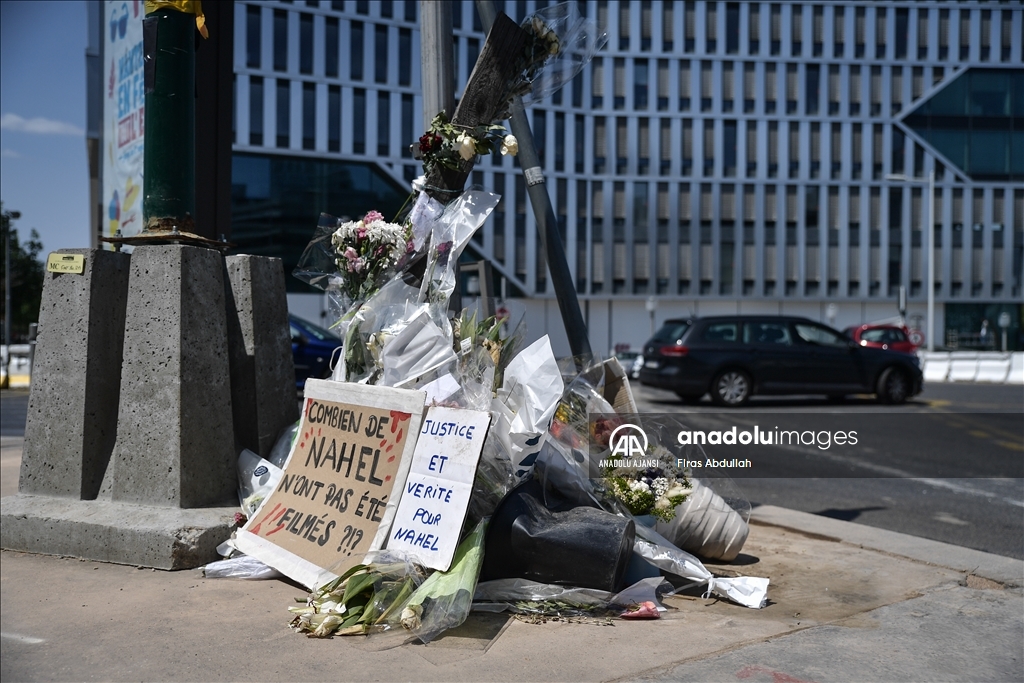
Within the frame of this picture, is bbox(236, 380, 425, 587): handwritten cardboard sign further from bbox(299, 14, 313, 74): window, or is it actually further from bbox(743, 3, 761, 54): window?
bbox(743, 3, 761, 54): window

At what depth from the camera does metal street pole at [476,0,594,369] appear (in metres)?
5.51

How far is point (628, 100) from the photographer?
49031 millimetres

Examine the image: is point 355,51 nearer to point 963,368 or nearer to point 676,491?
point 963,368

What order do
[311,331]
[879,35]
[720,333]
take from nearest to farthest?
[311,331], [720,333], [879,35]

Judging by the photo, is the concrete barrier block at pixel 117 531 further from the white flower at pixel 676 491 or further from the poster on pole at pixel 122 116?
the poster on pole at pixel 122 116

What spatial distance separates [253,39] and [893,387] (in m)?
35.9

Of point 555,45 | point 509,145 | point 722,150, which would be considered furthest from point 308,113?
point 509,145

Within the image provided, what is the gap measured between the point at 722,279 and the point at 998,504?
144 ft

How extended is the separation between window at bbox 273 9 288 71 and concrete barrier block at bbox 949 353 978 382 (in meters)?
32.7

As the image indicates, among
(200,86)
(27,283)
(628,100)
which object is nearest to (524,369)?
(200,86)

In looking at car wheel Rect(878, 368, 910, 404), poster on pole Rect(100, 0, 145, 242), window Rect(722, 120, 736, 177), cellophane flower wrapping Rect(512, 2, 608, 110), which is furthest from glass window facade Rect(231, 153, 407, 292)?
cellophane flower wrapping Rect(512, 2, 608, 110)

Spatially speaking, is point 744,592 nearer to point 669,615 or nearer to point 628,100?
point 669,615

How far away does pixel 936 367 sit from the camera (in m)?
28.1

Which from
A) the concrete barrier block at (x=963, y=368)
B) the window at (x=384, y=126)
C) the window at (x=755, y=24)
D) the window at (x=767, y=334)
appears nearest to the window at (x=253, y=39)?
the window at (x=384, y=126)
